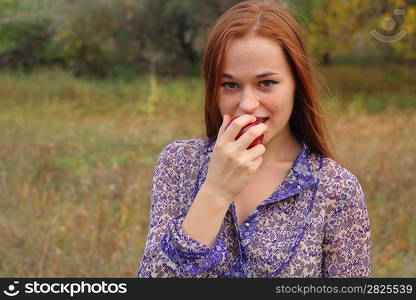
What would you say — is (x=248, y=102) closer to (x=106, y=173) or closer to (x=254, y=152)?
(x=254, y=152)

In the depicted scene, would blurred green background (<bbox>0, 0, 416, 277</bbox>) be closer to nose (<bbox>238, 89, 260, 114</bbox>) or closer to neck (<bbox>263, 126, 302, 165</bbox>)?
neck (<bbox>263, 126, 302, 165</bbox>)

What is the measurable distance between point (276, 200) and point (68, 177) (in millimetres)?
5094

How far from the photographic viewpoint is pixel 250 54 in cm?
166

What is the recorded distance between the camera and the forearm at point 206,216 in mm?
1522

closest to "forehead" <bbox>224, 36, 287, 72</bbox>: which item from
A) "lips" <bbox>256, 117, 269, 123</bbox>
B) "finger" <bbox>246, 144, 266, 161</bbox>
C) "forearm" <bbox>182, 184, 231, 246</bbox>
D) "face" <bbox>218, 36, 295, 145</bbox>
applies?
"face" <bbox>218, 36, 295, 145</bbox>

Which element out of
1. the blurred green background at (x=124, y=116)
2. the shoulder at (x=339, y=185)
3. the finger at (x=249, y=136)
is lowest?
the shoulder at (x=339, y=185)

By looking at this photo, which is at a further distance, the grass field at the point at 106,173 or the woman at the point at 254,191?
the grass field at the point at 106,173

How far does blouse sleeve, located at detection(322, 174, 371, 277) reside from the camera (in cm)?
168

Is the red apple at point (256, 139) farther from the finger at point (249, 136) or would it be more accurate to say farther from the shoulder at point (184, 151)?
the shoulder at point (184, 151)

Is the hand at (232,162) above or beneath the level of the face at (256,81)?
beneath

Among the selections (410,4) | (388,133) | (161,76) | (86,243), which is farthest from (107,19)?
(86,243)

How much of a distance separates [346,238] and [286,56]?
0.49m

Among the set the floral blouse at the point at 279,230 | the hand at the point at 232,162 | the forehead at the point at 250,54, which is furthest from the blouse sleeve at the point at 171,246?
the forehead at the point at 250,54

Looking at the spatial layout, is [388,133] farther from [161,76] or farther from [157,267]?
[161,76]
